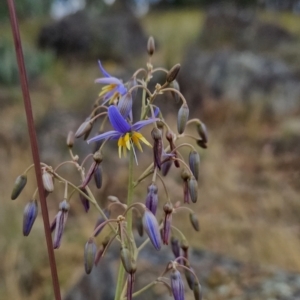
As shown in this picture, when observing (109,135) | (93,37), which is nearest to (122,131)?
(109,135)

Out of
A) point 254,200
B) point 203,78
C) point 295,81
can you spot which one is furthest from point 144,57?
point 254,200

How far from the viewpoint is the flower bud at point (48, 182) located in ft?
2.48

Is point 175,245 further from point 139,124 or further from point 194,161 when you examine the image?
point 139,124

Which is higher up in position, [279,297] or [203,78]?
[279,297]

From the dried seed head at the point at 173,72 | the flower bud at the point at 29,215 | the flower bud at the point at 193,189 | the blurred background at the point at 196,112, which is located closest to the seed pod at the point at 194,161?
the flower bud at the point at 193,189

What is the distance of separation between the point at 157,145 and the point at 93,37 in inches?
271

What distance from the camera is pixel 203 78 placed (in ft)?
19.4

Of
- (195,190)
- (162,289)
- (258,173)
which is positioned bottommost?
(258,173)

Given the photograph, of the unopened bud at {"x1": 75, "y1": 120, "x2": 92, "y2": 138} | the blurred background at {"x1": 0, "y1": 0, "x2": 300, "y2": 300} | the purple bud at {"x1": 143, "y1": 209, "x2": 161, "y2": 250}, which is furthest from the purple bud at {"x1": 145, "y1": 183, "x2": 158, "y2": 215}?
the blurred background at {"x1": 0, "y1": 0, "x2": 300, "y2": 300}

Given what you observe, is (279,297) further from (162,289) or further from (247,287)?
(162,289)

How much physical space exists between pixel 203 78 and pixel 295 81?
101cm

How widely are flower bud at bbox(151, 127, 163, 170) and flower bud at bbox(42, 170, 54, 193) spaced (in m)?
0.16

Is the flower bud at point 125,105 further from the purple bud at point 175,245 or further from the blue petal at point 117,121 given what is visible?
the purple bud at point 175,245

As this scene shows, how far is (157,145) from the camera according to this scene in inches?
29.7
